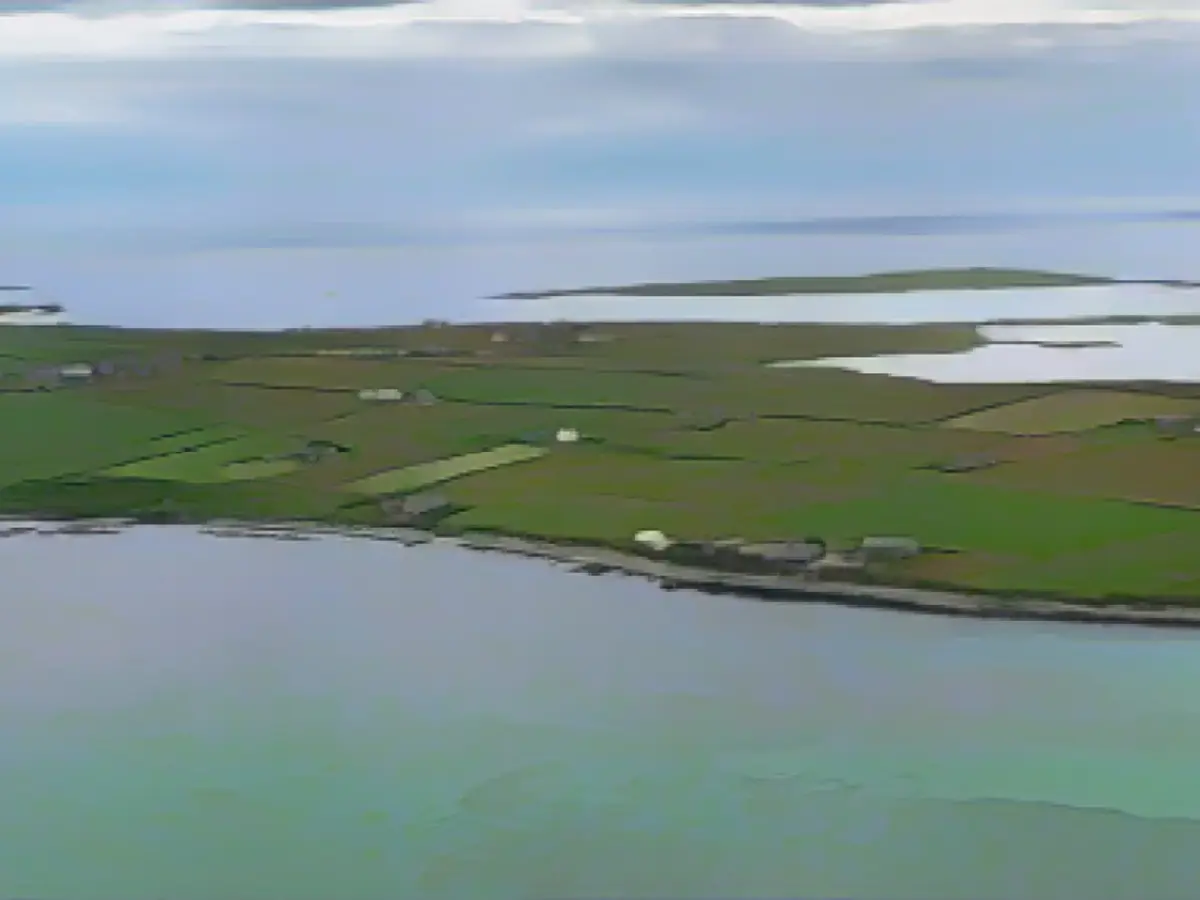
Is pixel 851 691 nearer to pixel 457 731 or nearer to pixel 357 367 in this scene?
pixel 457 731

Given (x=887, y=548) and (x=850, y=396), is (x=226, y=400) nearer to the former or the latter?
(x=850, y=396)

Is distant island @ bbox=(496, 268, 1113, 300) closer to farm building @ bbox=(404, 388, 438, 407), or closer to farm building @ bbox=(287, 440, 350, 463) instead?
farm building @ bbox=(404, 388, 438, 407)

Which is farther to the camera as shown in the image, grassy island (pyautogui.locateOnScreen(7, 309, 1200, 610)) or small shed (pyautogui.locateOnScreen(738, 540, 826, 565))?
grassy island (pyautogui.locateOnScreen(7, 309, 1200, 610))

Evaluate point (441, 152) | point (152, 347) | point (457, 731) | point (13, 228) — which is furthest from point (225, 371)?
point (457, 731)

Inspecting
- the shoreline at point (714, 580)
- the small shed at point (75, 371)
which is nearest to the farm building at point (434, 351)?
the shoreline at point (714, 580)

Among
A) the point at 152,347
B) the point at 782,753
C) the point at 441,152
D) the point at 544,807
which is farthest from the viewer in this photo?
the point at 152,347

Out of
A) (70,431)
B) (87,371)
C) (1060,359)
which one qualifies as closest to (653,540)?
(70,431)

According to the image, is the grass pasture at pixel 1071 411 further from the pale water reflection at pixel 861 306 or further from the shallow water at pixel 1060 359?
the pale water reflection at pixel 861 306

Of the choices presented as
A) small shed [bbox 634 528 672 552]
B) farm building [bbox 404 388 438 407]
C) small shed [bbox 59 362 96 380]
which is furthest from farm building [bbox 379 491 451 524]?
small shed [bbox 59 362 96 380]
